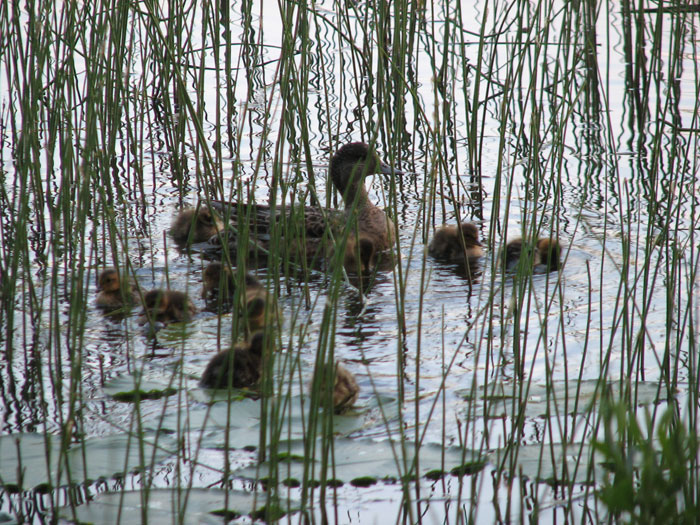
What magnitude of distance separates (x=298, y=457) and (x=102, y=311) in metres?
1.62

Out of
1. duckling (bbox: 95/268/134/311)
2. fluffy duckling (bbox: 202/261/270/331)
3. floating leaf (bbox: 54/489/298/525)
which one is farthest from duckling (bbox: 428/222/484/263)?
floating leaf (bbox: 54/489/298/525)

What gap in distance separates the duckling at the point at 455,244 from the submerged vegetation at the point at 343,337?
27 millimetres

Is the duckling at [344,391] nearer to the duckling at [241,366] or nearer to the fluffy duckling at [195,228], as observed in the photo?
the duckling at [241,366]

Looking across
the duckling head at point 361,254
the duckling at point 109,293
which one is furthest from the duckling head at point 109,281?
the duckling head at point 361,254

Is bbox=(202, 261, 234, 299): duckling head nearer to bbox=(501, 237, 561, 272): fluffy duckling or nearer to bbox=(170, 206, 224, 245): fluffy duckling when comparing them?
bbox=(170, 206, 224, 245): fluffy duckling

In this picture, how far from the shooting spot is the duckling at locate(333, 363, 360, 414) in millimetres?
2811

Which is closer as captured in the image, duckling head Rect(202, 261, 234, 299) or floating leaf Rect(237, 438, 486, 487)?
floating leaf Rect(237, 438, 486, 487)

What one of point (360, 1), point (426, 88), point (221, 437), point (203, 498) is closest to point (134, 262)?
point (221, 437)

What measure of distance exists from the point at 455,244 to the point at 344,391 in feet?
5.69

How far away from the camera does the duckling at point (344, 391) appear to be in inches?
111

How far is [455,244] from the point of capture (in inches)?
174

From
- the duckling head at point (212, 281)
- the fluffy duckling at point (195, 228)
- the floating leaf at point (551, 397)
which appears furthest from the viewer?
the fluffy duckling at point (195, 228)

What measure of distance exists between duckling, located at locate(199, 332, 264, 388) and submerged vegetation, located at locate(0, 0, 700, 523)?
0.04m

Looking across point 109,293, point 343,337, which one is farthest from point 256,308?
point 109,293
